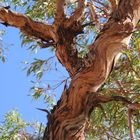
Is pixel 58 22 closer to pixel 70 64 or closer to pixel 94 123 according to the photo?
pixel 70 64

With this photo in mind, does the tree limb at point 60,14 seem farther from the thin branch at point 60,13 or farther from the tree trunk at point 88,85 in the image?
the tree trunk at point 88,85

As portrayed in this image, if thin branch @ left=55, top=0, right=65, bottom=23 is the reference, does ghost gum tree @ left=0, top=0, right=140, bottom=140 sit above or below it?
below

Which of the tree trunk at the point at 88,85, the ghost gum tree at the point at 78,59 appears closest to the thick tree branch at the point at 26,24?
the ghost gum tree at the point at 78,59

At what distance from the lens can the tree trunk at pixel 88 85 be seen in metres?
2.32

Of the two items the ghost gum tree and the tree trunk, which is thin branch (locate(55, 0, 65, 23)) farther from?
the tree trunk

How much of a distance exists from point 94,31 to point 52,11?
54 cm

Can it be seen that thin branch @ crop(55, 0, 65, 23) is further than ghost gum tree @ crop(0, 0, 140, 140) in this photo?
Yes

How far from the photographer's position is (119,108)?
3201mm

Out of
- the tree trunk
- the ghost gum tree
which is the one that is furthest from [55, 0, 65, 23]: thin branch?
the tree trunk

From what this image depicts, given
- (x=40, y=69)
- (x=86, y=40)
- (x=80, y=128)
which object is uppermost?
(x=86, y=40)

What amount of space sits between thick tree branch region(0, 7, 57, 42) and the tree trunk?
0.39 m

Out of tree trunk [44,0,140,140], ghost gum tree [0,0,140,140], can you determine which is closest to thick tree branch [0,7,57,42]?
ghost gum tree [0,0,140,140]

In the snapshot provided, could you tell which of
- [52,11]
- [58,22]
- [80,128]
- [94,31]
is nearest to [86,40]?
[94,31]

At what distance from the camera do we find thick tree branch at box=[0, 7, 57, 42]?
109 inches
